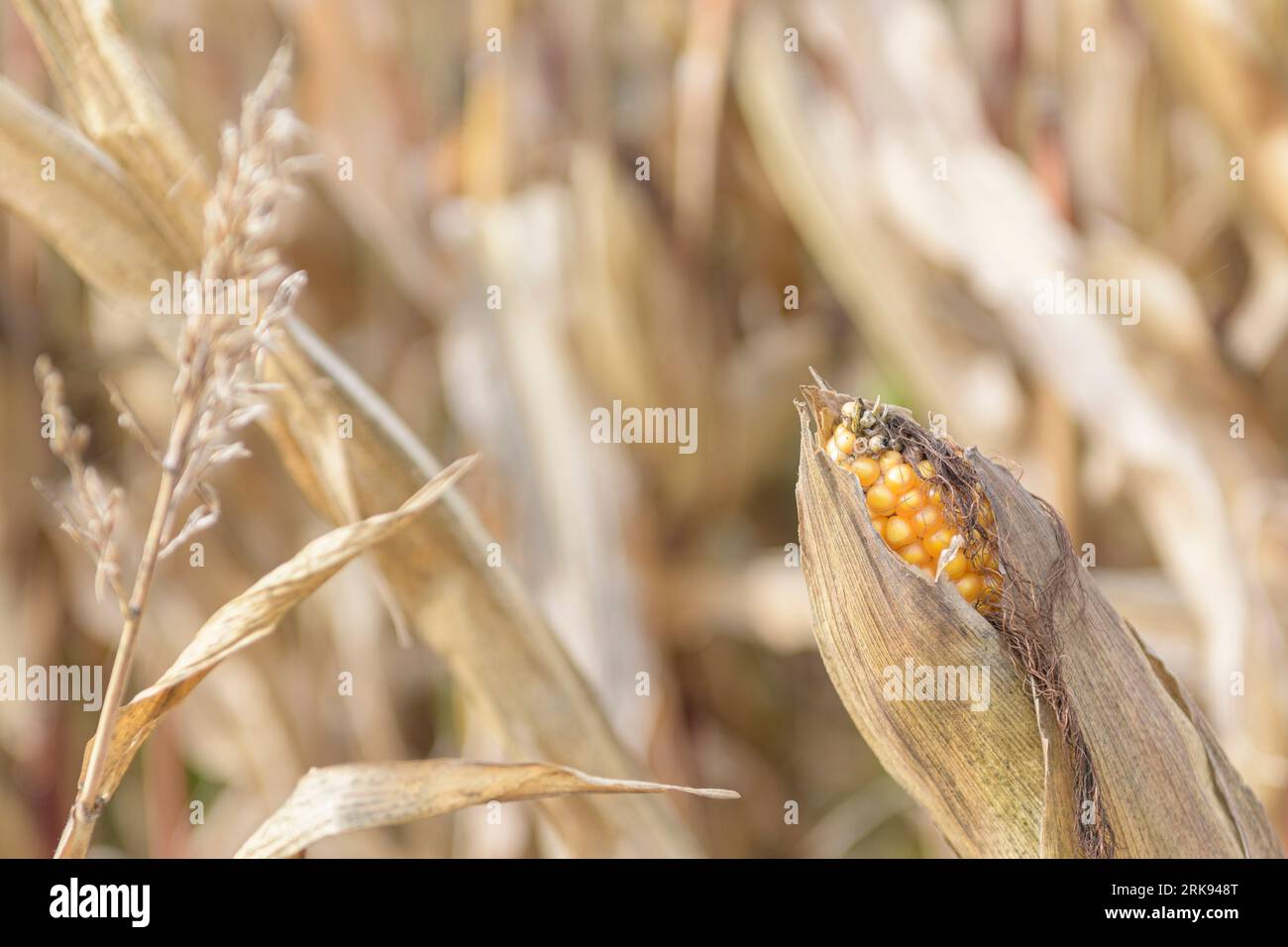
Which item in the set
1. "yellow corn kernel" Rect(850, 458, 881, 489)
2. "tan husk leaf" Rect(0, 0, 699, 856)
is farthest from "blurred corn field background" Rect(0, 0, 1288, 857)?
"yellow corn kernel" Rect(850, 458, 881, 489)

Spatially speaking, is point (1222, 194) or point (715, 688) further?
point (715, 688)

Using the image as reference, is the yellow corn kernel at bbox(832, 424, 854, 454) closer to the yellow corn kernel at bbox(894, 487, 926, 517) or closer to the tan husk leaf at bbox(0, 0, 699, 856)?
the yellow corn kernel at bbox(894, 487, 926, 517)

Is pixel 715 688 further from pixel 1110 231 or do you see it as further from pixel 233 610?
pixel 233 610

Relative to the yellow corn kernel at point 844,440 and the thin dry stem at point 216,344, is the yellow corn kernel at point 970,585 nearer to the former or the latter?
the yellow corn kernel at point 844,440

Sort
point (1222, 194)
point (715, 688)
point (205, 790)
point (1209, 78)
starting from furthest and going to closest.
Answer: point (205, 790) → point (715, 688) → point (1222, 194) → point (1209, 78)

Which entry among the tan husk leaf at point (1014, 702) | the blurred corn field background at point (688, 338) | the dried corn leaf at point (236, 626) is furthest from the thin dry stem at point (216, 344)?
the blurred corn field background at point (688, 338)

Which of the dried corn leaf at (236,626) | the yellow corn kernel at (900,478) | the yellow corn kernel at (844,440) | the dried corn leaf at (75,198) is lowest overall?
the dried corn leaf at (236,626)
